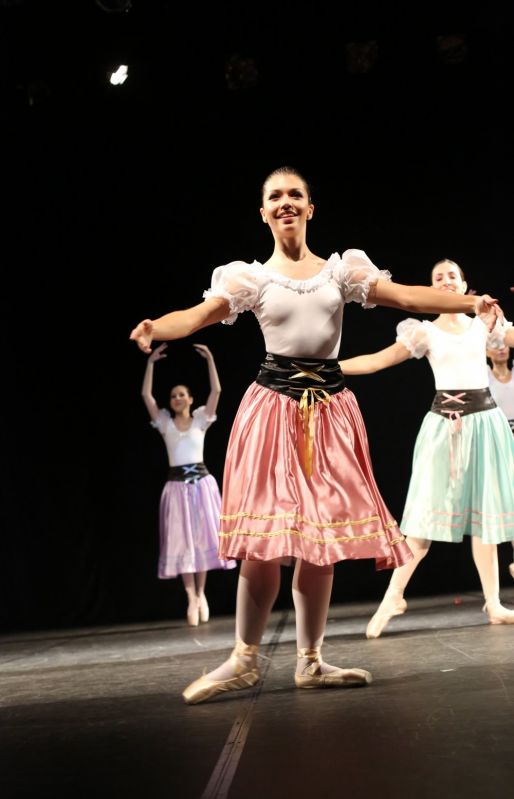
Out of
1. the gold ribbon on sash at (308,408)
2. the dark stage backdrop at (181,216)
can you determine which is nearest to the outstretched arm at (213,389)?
the dark stage backdrop at (181,216)

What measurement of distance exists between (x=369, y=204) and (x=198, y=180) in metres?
1.12

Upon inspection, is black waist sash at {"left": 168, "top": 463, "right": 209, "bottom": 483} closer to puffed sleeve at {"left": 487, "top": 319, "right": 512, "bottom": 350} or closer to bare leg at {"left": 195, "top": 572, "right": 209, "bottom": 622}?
bare leg at {"left": 195, "top": 572, "right": 209, "bottom": 622}

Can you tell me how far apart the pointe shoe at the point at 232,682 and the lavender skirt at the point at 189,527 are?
3047 millimetres

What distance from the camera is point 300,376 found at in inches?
103

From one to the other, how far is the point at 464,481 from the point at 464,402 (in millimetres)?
341

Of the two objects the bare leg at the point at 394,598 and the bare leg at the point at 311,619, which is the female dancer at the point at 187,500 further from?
the bare leg at the point at 311,619

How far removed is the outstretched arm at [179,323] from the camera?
7.31ft

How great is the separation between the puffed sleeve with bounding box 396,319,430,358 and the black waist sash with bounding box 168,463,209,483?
7.04 feet

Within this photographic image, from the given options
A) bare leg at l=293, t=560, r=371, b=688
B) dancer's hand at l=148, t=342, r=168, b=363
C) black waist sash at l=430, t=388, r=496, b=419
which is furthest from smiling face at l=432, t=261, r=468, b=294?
bare leg at l=293, t=560, r=371, b=688

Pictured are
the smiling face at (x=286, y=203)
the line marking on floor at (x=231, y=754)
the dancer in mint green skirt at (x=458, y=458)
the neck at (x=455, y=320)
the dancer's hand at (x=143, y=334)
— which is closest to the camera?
the line marking on floor at (x=231, y=754)

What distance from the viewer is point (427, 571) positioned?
612 centimetres

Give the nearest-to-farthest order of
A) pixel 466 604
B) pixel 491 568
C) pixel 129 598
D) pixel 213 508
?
pixel 491 568 < pixel 466 604 < pixel 213 508 < pixel 129 598

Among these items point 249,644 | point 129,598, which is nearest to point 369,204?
point 129,598

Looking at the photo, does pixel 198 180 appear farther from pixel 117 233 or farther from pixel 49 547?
pixel 49 547
